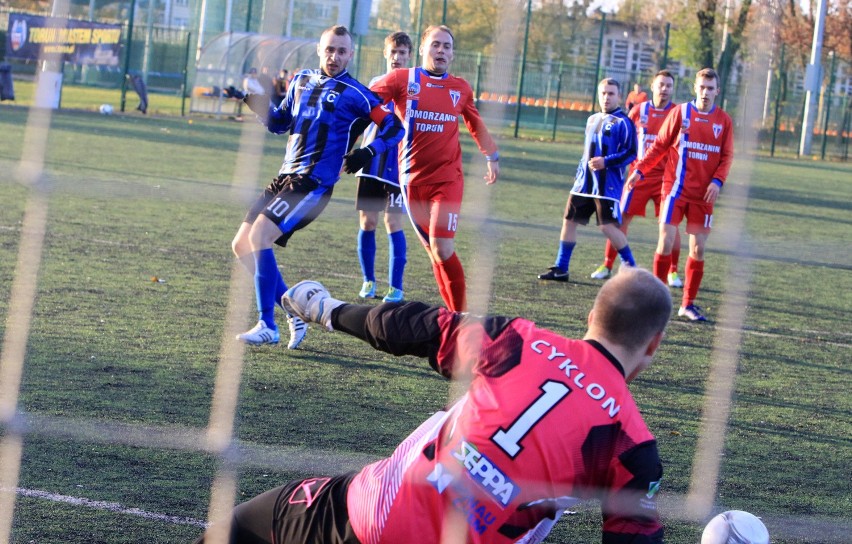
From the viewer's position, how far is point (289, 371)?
494cm

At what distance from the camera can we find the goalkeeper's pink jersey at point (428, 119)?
631cm

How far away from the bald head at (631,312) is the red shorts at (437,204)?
3.93 meters

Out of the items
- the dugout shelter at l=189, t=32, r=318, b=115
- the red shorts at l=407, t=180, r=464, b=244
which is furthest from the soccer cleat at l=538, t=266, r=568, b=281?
the dugout shelter at l=189, t=32, r=318, b=115

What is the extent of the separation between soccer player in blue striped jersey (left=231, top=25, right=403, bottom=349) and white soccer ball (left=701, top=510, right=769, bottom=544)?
2.71 meters

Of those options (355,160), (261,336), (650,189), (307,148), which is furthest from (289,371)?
(650,189)

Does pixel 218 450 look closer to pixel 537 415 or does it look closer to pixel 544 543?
pixel 544 543

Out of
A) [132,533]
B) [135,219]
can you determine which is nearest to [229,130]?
[135,219]

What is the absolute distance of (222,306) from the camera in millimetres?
6230

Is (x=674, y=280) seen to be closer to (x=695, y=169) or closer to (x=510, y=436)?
(x=695, y=169)

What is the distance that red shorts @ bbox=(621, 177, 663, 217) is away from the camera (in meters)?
8.45

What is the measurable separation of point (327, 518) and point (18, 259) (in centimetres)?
525

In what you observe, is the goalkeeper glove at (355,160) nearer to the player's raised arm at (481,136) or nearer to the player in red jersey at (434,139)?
the player's raised arm at (481,136)

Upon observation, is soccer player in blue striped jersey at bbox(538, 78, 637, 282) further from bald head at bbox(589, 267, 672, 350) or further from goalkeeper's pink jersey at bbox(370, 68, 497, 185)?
bald head at bbox(589, 267, 672, 350)

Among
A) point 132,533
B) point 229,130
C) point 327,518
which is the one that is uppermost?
point 229,130
